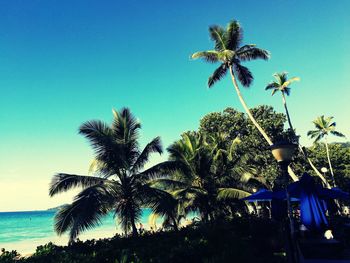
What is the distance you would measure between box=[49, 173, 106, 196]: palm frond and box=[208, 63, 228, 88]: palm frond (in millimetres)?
14613

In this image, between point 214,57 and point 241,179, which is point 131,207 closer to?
point 241,179

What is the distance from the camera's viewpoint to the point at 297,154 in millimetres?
34219

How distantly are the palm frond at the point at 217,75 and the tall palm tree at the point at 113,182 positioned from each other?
1149cm

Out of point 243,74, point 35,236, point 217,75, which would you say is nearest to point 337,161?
point 243,74

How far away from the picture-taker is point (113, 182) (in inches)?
492

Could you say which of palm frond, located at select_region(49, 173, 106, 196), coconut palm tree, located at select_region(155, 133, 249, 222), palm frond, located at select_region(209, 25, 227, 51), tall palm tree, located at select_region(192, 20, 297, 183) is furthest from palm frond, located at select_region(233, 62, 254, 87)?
palm frond, located at select_region(49, 173, 106, 196)

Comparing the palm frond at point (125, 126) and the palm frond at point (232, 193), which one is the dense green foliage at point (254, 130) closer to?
the palm frond at point (232, 193)

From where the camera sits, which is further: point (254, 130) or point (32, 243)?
point (32, 243)

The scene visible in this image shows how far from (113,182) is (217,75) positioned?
48.3 ft

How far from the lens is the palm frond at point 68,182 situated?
11023mm

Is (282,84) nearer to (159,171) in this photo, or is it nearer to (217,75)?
(217,75)

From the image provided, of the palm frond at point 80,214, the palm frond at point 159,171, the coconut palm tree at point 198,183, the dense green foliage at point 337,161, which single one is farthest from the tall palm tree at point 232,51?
the dense green foliage at point 337,161

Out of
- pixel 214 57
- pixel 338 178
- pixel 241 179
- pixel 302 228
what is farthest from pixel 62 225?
pixel 338 178

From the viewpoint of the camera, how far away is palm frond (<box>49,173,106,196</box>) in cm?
1102
